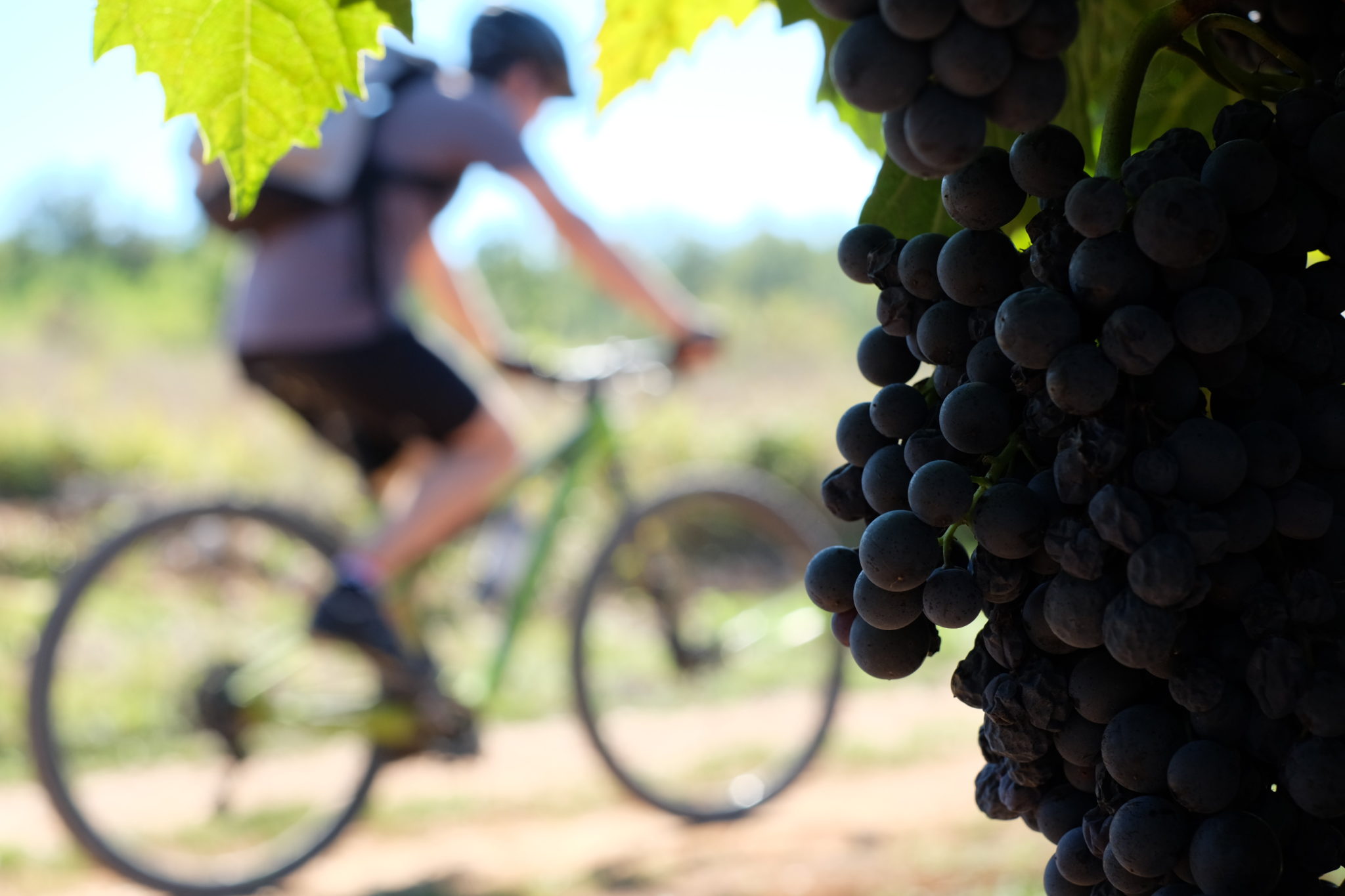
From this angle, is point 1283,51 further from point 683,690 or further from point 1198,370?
point 683,690

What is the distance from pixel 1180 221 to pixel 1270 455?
0.10 m

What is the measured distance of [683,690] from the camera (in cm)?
526

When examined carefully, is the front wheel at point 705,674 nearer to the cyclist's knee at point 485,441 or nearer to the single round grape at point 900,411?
the cyclist's knee at point 485,441

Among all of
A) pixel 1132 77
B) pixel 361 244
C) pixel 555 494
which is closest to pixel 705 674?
pixel 555 494

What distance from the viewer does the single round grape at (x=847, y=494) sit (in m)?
0.57

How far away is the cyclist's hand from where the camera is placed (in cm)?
333

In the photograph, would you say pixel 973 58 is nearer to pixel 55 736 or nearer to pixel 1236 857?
pixel 1236 857

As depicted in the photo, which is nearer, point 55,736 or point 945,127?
point 945,127

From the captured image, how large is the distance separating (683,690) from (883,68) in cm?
501

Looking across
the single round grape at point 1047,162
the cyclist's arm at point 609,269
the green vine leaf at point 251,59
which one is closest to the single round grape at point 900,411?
the single round grape at point 1047,162

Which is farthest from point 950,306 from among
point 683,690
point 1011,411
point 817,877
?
point 683,690

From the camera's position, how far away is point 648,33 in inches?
27.2

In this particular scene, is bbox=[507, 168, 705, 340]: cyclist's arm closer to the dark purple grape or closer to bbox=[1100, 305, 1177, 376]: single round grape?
the dark purple grape

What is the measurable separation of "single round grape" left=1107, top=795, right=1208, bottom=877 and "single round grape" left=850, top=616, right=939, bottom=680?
0.10m
